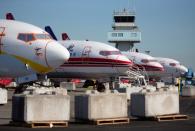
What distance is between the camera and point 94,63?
117 ft

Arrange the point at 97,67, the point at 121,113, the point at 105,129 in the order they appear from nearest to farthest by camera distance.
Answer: the point at 105,129
the point at 121,113
the point at 97,67

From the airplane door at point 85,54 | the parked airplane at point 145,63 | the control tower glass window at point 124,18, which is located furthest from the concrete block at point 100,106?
the control tower glass window at point 124,18

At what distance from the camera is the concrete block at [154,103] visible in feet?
56.9

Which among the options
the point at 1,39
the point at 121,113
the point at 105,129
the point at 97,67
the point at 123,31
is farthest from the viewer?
the point at 123,31

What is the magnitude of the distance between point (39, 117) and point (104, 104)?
8.05 ft

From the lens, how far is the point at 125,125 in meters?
15.7

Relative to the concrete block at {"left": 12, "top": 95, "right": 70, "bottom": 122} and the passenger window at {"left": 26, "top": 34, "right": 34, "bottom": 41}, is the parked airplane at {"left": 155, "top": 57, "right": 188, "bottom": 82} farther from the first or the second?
the concrete block at {"left": 12, "top": 95, "right": 70, "bottom": 122}

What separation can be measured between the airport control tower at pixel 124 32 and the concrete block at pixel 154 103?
70.6 m

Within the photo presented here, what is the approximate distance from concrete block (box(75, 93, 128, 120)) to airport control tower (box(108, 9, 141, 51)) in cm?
7194

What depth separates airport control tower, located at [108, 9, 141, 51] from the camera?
89.1 m

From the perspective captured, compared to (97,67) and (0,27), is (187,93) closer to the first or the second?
(97,67)

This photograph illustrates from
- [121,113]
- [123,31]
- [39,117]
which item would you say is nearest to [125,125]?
[121,113]

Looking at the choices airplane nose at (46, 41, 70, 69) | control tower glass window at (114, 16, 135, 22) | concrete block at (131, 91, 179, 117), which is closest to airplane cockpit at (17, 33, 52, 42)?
airplane nose at (46, 41, 70, 69)

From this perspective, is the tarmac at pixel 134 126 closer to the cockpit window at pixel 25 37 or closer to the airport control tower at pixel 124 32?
the cockpit window at pixel 25 37
